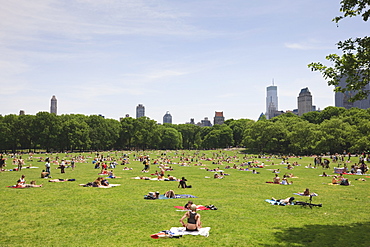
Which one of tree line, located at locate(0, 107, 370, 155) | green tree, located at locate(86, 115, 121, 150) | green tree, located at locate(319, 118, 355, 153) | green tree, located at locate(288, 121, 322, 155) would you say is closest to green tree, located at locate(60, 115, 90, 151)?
tree line, located at locate(0, 107, 370, 155)

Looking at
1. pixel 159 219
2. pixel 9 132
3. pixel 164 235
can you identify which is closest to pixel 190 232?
pixel 164 235

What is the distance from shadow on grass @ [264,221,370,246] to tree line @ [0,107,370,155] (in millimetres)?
53290

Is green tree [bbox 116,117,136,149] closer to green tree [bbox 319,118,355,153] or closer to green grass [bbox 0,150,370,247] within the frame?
green tree [bbox 319,118,355,153]

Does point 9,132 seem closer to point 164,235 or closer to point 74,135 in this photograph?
point 74,135

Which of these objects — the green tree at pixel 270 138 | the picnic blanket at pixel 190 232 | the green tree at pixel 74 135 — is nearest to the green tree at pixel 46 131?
the green tree at pixel 74 135

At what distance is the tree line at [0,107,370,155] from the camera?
2731 inches

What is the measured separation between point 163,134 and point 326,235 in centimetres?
11990

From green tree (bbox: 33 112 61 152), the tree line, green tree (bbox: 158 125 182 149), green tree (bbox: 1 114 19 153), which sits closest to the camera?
the tree line

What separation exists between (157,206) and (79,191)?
680cm

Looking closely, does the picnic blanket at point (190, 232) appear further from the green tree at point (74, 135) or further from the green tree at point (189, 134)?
the green tree at point (189, 134)

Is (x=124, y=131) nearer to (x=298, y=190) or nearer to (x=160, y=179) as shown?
(x=160, y=179)

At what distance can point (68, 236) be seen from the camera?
1028cm

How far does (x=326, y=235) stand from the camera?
10.7 meters

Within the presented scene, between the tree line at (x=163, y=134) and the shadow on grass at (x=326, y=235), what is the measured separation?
2098 inches
